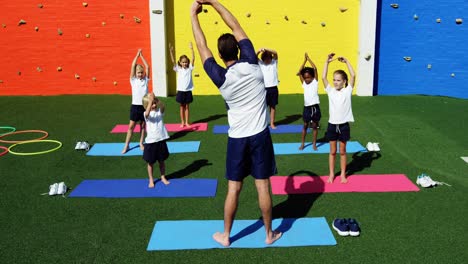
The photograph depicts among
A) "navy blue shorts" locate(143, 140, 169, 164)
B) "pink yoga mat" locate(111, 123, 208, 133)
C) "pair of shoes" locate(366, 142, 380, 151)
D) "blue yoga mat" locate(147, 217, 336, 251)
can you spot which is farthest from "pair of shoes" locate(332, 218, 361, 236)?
"pink yoga mat" locate(111, 123, 208, 133)

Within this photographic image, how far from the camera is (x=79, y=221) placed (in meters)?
5.74

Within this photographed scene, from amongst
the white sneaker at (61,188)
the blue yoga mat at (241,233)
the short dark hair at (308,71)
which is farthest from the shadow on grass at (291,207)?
the white sneaker at (61,188)

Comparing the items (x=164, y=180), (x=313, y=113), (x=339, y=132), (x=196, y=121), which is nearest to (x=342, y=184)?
(x=339, y=132)

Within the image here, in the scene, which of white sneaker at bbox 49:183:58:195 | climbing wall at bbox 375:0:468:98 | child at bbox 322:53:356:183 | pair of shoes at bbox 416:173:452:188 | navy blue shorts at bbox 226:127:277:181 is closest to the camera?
navy blue shorts at bbox 226:127:277:181

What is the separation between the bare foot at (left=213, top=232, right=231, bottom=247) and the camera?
504 centimetres

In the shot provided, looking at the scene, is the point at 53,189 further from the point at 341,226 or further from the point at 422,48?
the point at 422,48

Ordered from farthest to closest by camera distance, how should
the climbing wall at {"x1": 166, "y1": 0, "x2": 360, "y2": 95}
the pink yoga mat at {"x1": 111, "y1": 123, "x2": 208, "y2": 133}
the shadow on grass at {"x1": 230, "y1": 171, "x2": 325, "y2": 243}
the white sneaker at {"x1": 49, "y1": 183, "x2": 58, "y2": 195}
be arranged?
the climbing wall at {"x1": 166, "y1": 0, "x2": 360, "y2": 95} < the pink yoga mat at {"x1": 111, "y1": 123, "x2": 208, "y2": 133} < the white sneaker at {"x1": 49, "y1": 183, "x2": 58, "y2": 195} < the shadow on grass at {"x1": 230, "y1": 171, "x2": 325, "y2": 243}

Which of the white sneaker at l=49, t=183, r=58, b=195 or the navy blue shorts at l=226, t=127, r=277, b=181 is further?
the white sneaker at l=49, t=183, r=58, b=195

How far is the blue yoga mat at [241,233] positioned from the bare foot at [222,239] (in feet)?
0.13

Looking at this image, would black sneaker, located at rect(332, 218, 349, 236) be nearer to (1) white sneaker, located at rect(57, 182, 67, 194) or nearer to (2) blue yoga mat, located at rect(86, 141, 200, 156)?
(1) white sneaker, located at rect(57, 182, 67, 194)

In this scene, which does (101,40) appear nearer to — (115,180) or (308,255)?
(115,180)

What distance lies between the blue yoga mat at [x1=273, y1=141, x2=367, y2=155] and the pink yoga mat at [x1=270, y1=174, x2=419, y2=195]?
1396 mm

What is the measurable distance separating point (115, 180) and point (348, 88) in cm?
379

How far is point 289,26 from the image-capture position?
14.1 m
